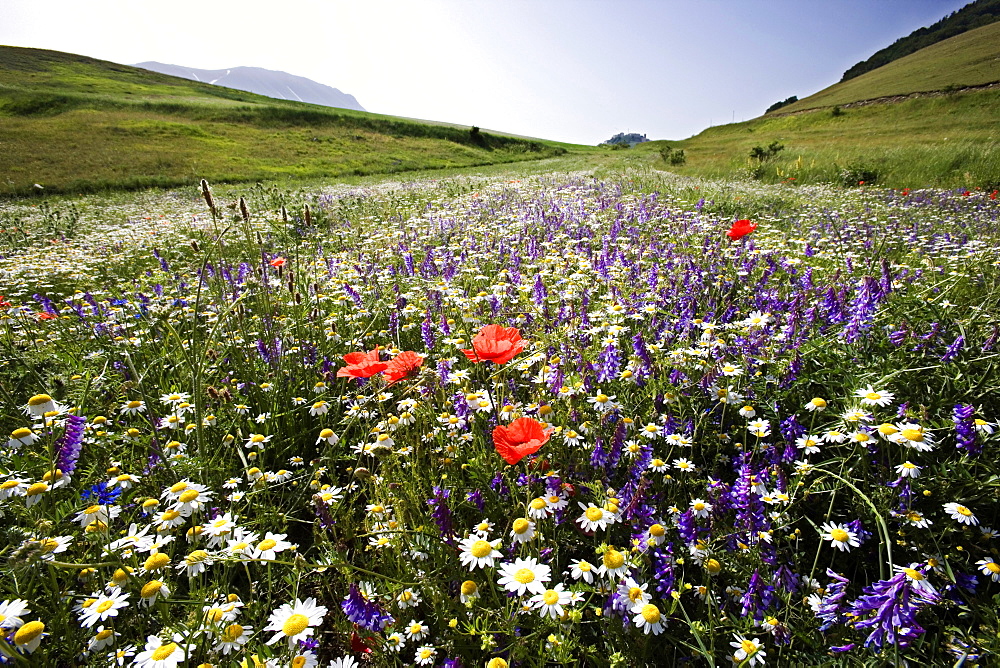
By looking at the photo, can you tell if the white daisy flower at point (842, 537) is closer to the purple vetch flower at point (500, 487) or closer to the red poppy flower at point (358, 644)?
the purple vetch flower at point (500, 487)

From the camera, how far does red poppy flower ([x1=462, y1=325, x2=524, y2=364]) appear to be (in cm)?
164

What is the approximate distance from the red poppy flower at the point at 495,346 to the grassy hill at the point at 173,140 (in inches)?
710

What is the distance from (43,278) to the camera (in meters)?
4.98

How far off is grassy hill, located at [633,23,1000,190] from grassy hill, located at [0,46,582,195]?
1958cm

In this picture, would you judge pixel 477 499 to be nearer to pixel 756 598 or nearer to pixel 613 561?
pixel 613 561

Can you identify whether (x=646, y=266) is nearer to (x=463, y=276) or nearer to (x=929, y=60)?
(x=463, y=276)

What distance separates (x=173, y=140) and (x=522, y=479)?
38971 mm

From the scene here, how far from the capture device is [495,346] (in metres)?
1.71

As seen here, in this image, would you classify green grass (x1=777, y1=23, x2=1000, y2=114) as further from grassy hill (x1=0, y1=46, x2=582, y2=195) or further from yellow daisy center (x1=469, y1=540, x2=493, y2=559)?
yellow daisy center (x1=469, y1=540, x2=493, y2=559)

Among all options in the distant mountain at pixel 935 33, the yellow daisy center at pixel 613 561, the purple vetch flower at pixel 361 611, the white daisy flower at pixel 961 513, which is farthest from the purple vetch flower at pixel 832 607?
the distant mountain at pixel 935 33

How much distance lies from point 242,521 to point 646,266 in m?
3.63

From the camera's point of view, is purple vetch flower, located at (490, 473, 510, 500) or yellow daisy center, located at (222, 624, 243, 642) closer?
yellow daisy center, located at (222, 624, 243, 642)

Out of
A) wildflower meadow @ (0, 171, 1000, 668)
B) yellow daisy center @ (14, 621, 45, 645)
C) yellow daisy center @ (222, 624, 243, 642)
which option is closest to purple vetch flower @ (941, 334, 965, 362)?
wildflower meadow @ (0, 171, 1000, 668)

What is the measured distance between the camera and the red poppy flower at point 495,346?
64.7 inches
